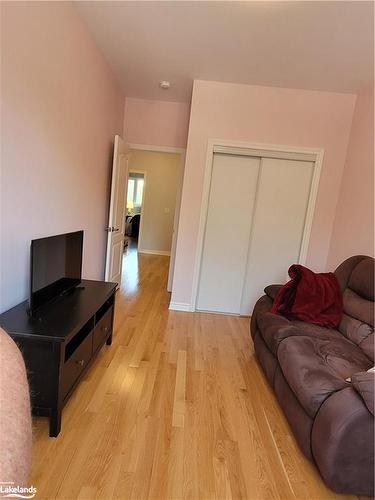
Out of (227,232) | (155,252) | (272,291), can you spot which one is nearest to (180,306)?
(227,232)

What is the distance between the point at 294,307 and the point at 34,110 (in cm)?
238

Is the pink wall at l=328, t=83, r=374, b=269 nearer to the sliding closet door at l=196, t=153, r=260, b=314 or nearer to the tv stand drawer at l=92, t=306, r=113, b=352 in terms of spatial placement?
the sliding closet door at l=196, t=153, r=260, b=314

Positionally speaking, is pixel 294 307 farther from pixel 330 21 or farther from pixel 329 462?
pixel 330 21

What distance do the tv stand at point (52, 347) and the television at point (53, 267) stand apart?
95 mm

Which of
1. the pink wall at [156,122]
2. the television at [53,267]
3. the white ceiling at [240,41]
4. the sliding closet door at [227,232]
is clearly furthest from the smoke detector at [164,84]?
the television at [53,267]

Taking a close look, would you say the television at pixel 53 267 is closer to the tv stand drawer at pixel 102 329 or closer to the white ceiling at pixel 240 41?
the tv stand drawer at pixel 102 329

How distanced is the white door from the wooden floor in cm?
126

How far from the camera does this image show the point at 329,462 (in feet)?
4.58

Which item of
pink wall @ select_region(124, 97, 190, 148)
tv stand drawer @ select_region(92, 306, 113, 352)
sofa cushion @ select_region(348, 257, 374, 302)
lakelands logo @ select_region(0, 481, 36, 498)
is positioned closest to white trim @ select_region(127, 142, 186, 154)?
pink wall @ select_region(124, 97, 190, 148)

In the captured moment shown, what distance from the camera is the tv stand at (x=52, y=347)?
63.1 inches

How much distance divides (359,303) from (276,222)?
1509mm

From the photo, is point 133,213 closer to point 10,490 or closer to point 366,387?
point 366,387

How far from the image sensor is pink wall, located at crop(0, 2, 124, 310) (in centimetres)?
171

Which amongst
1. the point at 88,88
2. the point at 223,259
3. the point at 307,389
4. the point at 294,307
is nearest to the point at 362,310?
the point at 294,307
